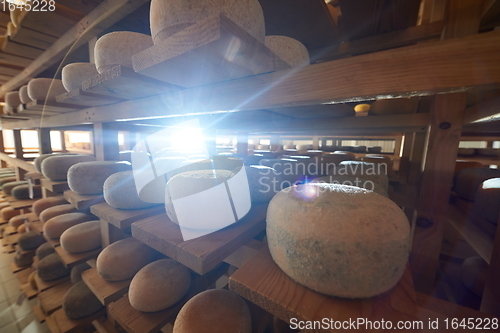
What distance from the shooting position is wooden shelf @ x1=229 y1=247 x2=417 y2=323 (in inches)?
12.7

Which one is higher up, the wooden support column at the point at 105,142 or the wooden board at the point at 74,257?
the wooden support column at the point at 105,142

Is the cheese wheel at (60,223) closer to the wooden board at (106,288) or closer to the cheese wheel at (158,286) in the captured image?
the wooden board at (106,288)

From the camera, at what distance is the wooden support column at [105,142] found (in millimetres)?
1231

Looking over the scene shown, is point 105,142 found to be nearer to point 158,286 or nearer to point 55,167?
point 55,167

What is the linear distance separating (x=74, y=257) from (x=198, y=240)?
3.35ft

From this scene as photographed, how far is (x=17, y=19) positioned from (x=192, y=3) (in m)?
1.69

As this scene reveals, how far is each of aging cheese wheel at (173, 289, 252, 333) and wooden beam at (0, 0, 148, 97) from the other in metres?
1.27

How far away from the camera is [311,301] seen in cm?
34

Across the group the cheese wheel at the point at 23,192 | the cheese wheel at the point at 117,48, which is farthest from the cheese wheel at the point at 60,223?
the cheese wheel at the point at 23,192

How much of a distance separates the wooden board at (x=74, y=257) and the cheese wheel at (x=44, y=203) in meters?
0.82

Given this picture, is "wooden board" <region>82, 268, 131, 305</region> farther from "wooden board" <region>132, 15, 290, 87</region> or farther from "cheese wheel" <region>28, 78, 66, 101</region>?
"cheese wheel" <region>28, 78, 66, 101</region>

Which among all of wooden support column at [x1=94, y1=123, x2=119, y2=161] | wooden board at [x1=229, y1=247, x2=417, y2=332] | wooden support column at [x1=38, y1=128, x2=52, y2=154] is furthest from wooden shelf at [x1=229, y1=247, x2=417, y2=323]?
wooden support column at [x1=38, y1=128, x2=52, y2=154]

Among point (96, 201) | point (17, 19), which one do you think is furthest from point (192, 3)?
point (17, 19)

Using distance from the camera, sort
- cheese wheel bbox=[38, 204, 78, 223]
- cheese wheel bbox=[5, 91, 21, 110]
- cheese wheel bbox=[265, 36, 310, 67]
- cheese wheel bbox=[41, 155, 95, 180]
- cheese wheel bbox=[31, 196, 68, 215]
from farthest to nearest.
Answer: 1. cheese wheel bbox=[5, 91, 21, 110]
2. cheese wheel bbox=[31, 196, 68, 215]
3. cheese wheel bbox=[38, 204, 78, 223]
4. cheese wheel bbox=[41, 155, 95, 180]
5. cheese wheel bbox=[265, 36, 310, 67]
